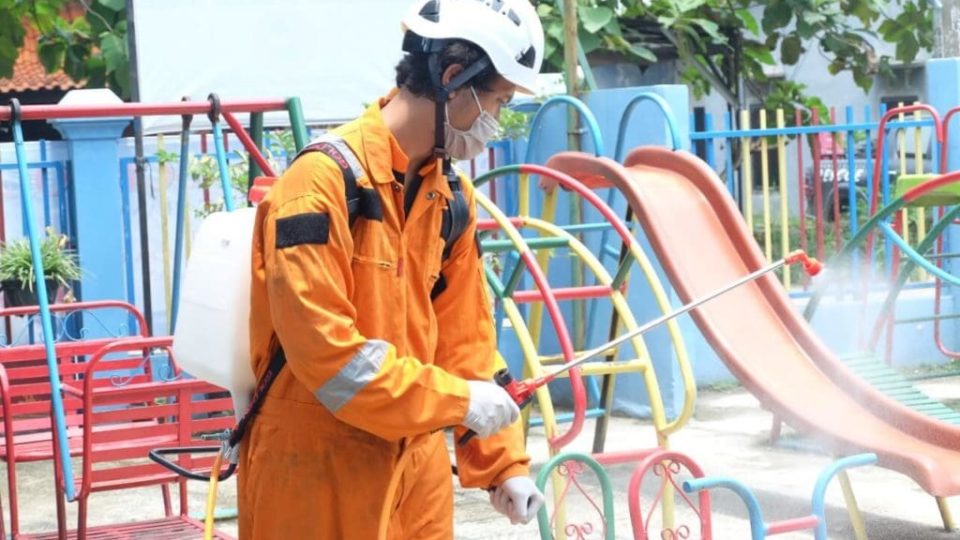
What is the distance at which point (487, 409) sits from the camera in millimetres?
2949

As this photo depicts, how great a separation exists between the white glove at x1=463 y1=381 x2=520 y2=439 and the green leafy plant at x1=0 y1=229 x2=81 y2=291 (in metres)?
5.58

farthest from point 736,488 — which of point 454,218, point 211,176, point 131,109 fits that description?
point 211,176

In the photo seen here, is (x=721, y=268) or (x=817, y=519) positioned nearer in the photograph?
(x=817, y=519)

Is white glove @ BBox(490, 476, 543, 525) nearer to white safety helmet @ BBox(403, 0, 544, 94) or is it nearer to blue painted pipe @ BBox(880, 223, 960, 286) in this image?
white safety helmet @ BBox(403, 0, 544, 94)

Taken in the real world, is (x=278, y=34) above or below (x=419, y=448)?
above

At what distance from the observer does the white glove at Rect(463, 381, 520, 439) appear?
2.93 m

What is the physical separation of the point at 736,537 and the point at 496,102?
10.4ft

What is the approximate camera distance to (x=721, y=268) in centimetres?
696

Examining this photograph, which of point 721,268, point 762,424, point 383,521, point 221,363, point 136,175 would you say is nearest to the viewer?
point 383,521

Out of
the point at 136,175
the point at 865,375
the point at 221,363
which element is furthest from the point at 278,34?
the point at 221,363

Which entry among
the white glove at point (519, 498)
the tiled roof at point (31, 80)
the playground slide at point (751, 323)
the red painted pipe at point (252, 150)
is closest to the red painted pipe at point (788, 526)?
the white glove at point (519, 498)

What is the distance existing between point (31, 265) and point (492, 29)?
5.70 m

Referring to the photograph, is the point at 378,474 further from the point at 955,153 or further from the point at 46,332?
the point at 955,153

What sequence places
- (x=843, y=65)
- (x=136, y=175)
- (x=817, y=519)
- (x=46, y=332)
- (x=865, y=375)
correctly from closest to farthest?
(x=817, y=519) → (x=46, y=332) → (x=865, y=375) → (x=136, y=175) → (x=843, y=65)
